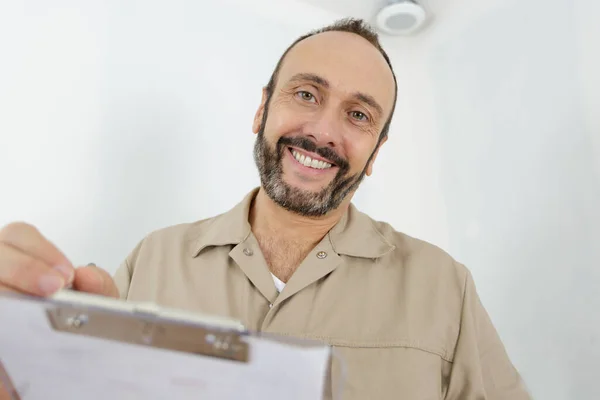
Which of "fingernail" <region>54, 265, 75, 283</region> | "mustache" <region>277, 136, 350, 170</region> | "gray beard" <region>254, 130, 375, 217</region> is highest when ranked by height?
"mustache" <region>277, 136, 350, 170</region>

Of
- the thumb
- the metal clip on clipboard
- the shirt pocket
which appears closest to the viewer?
the metal clip on clipboard

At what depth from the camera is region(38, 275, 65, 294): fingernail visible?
396 millimetres

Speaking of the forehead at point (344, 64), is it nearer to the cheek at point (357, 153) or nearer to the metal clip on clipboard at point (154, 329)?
the cheek at point (357, 153)

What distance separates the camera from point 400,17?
1.27 metres

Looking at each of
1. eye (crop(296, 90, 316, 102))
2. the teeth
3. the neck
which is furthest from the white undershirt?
eye (crop(296, 90, 316, 102))

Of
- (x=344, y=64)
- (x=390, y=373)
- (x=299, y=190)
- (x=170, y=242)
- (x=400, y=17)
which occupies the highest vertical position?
(x=400, y=17)

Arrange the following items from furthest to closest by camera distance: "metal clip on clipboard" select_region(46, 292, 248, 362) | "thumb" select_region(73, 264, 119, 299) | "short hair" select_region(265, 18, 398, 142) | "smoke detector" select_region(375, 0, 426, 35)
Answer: "smoke detector" select_region(375, 0, 426, 35)
"short hair" select_region(265, 18, 398, 142)
"thumb" select_region(73, 264, 119, 299)
"metal clip on clipboard" select_region(46, 292, 248, 362)

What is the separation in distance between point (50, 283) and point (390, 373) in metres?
0.52

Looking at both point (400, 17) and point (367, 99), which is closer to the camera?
point (367, 99)

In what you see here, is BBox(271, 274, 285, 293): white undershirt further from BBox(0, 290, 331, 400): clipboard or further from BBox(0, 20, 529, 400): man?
BBox(0, 290, 331, 400): clipboard

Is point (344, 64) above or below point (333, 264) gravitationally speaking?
above

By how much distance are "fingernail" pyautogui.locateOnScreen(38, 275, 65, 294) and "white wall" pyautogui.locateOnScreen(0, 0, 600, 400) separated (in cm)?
57

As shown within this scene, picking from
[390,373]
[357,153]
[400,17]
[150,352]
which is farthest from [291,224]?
[400,17]

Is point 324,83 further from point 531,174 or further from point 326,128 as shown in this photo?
point 531,174
